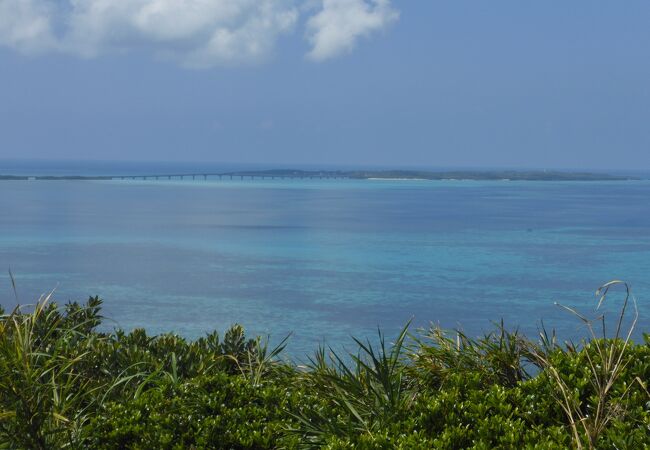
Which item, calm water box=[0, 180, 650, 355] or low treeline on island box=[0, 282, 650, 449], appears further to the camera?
calm water box=[0, 180, 650, 355]

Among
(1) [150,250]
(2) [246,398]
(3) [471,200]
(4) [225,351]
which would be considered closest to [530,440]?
(2) [246,398]

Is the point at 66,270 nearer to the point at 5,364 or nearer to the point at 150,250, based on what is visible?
the point at 150,250

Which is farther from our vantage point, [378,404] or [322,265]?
[322,265]

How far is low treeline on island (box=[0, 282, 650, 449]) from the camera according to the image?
509cm

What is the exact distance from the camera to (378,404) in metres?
5.84

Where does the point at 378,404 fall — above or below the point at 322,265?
above

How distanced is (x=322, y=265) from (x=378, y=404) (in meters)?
44.9

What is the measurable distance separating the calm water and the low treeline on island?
35.9 ft

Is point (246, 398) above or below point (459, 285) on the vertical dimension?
above

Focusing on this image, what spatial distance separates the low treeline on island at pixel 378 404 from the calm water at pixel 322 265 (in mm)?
10941

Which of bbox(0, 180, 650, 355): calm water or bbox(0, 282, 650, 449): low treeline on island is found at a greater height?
bbox(0, 282, 650, 449): low treeline on island

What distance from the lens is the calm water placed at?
3722 cm

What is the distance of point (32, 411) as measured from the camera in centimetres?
544

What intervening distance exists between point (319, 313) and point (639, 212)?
68087mm
